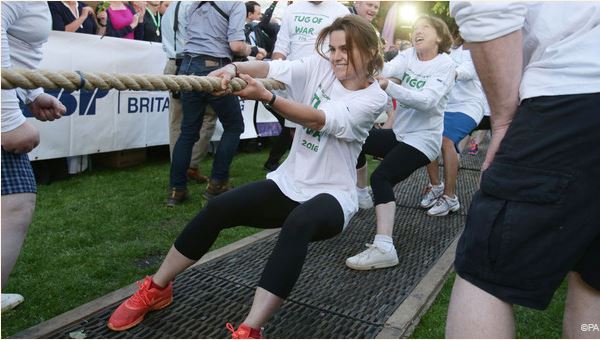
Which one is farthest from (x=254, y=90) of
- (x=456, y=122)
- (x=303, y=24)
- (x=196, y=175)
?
(x=196, y=175)

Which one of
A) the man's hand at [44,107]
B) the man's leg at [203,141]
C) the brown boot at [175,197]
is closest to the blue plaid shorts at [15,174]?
the man's hand at [44,107]

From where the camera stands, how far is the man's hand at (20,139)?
2.06 meters

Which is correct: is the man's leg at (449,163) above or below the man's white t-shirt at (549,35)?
below

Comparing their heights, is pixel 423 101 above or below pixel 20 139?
below

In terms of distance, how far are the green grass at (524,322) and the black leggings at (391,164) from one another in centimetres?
90

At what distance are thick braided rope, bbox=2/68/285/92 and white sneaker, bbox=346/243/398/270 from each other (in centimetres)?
165

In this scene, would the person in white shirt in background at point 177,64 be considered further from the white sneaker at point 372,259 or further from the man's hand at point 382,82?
the white sneaker at point 372,259

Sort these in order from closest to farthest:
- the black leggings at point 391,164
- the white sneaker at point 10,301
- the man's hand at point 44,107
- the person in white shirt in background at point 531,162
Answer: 1. the person in white shirt in background at point 531,162
2. the man's hand at point 44,107
3. the white sneaker at point 10,301
4. the black leggings at point 391,164

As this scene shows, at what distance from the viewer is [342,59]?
108 inches

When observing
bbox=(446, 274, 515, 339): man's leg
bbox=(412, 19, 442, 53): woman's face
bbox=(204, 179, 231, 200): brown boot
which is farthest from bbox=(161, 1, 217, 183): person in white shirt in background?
bbox=(446, 274, 515, 339): man's leg

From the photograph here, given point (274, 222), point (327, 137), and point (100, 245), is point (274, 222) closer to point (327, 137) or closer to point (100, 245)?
point (327, 137)

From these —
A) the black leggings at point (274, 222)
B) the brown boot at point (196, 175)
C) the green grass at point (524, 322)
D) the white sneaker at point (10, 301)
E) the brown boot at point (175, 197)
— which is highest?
the black leggings at point (274, 222)

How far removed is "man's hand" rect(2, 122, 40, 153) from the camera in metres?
2.06

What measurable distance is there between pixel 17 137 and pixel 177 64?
3.42 m
